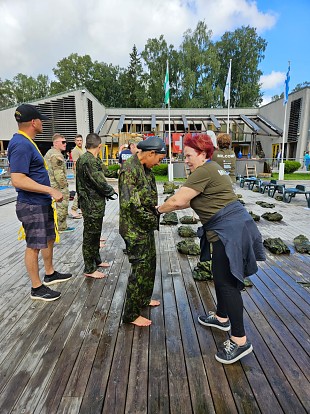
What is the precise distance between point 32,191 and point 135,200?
3.29 ft

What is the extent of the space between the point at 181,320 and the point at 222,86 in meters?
38.3

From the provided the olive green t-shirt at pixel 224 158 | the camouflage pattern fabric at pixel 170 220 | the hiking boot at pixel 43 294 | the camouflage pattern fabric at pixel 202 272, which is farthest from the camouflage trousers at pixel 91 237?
the camouflage pattern fabric at pixel 170 220

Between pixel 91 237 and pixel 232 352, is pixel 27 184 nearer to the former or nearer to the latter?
pixel 91 237

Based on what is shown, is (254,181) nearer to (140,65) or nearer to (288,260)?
(288,260)

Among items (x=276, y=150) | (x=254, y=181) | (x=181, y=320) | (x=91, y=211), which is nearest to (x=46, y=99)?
(x=254, y=181)

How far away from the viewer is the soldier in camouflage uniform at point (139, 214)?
6.36 ft

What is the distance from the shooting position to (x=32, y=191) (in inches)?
90.1

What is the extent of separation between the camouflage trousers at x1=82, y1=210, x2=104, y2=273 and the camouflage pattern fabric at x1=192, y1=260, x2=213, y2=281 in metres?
1.21

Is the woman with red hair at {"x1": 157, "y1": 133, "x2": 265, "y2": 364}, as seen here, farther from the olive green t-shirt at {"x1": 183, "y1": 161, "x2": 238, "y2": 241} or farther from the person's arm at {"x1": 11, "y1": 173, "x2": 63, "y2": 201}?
the person's arm at {"x1": 11, "y1": 173, "x2": 63, "y2": 201}

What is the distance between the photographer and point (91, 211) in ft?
9.68

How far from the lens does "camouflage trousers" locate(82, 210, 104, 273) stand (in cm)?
294

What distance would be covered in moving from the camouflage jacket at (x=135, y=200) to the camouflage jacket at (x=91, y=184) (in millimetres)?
961

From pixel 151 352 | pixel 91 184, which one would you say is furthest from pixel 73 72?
pixel 151 352

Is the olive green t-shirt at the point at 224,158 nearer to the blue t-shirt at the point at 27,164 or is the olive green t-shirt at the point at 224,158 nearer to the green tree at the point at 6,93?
the blue t-shirt at the point at 27,164
